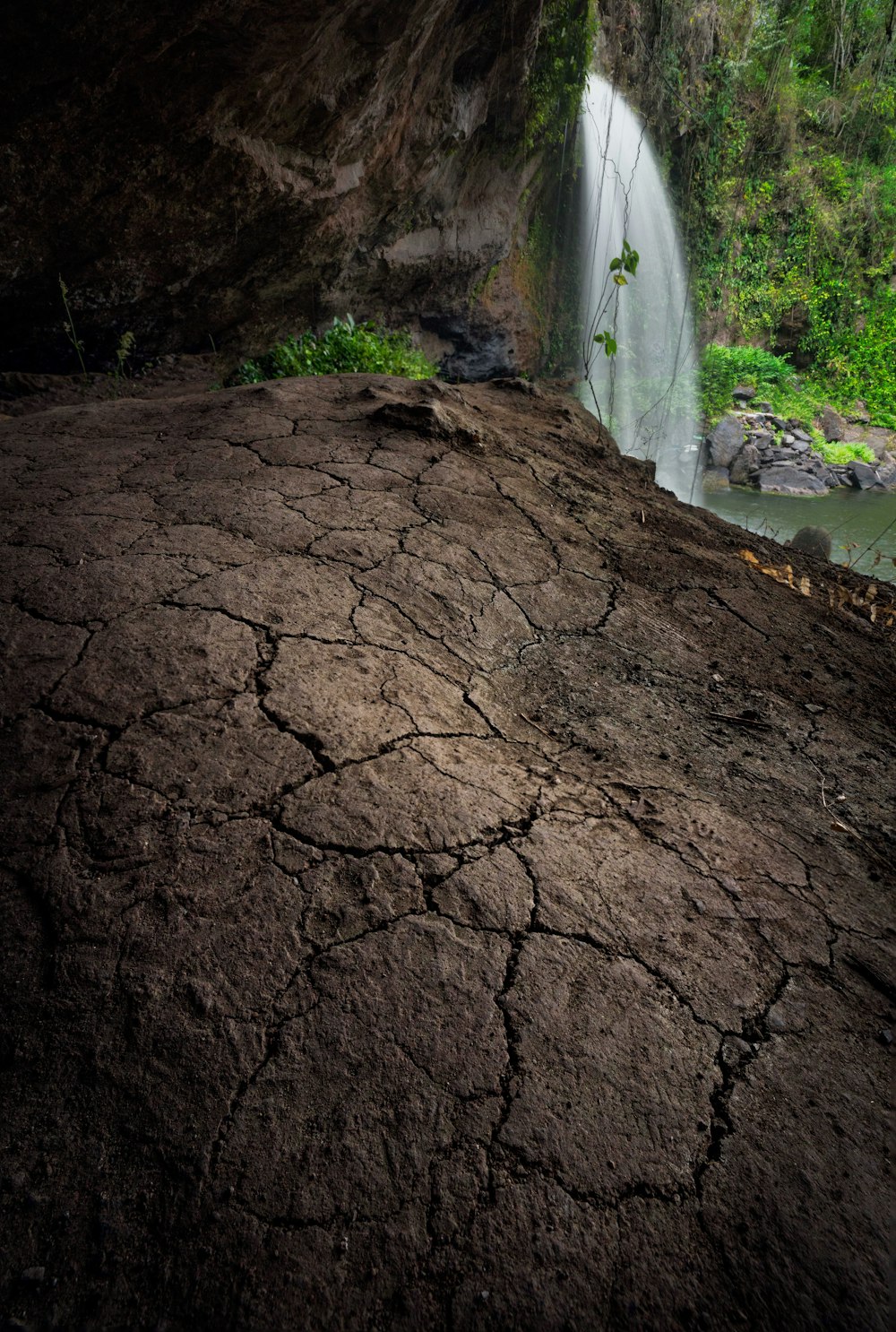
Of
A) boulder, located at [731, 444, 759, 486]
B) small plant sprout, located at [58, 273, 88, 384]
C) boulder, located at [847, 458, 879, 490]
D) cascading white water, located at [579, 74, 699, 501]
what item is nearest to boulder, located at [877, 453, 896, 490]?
boulder, located at [847, 458, 879, 490]

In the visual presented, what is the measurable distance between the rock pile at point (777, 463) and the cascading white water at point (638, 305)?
47 centimetres

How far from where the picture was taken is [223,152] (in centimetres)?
417

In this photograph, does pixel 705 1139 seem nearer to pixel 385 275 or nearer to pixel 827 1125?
pixel 827 1125

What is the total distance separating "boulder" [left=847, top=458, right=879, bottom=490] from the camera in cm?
1055

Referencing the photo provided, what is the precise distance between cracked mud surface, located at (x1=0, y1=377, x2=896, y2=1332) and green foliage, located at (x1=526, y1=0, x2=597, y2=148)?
731cm

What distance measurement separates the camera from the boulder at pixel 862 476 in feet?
34.6

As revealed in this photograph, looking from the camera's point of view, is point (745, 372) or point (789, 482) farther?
point (745, 372)

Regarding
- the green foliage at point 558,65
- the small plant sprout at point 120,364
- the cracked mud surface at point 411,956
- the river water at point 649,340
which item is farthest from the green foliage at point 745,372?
the cracked mud surface at point 411,956

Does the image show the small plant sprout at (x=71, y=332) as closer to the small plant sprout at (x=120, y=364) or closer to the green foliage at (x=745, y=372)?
the small plant sprout at (x=120, y=364)

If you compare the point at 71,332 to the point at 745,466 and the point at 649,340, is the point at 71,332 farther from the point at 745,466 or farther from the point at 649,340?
the point at 649,340

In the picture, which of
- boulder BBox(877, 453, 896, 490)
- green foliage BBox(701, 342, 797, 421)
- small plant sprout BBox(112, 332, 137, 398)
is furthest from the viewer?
green foliage BBox(701, 342, 797, 421)

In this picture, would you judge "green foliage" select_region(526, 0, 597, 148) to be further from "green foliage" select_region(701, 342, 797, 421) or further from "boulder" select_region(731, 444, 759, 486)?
"green foliage" select_region(701, 342, 797, 421)

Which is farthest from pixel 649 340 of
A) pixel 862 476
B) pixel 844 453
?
pixel 862 476

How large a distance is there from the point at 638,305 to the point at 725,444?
305 cm
